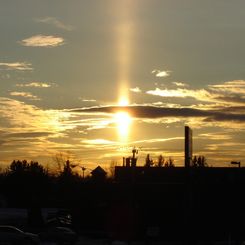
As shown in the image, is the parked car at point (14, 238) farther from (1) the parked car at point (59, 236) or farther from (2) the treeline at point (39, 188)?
(2) the treeline at point (39, 188)

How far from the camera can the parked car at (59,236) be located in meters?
55.6

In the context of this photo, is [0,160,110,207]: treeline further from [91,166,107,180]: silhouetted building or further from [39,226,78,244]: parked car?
[39,226,78,244]: parked car

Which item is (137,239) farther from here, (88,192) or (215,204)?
(88,192)

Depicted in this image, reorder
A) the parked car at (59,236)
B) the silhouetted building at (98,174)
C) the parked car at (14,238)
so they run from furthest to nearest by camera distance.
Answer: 1. the silhouetted building at (98,174)
2. the parked car at (59,236)
3. the parked car at (14,238)

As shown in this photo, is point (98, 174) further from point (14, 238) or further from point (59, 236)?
point (14, 238)

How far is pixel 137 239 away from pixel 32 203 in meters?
24.0

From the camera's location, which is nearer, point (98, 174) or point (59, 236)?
point (59, 236)

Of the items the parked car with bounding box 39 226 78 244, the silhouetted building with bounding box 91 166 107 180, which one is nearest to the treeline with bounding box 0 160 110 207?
the silhouetted building with bounding box 91 166 107 180

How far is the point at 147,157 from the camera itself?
474 ft

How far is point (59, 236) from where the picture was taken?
185 ft

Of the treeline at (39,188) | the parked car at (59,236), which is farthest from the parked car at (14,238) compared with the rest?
the treeline at (39,188)

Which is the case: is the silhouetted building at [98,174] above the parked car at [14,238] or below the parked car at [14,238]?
above

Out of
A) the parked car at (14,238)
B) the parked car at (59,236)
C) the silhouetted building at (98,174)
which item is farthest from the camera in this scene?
the silhouetted building at (98,174)

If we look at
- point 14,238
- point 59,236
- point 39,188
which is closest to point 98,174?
point 39,188
